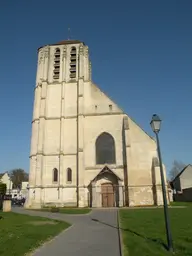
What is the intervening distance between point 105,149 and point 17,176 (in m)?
66.3

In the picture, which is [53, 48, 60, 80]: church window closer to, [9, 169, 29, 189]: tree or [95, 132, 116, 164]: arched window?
[95, 132, 116, 164]: arched window

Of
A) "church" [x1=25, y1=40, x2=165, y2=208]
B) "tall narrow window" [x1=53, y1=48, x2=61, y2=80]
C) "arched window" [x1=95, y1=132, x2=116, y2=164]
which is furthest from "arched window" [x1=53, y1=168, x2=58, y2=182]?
"tall narrow window" [x1=53, y1=48, x2=61, y2=80]

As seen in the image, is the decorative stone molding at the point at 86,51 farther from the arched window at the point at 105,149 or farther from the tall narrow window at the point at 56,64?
the arched window at the point at 105,149

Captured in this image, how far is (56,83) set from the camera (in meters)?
38.1

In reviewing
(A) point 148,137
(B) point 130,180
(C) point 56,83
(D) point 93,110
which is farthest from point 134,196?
(C) point 56,83

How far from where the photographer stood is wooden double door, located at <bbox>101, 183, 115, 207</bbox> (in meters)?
Answer: 31.9

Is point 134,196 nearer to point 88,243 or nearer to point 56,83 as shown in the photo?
point 56,83

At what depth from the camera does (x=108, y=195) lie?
32.0 m

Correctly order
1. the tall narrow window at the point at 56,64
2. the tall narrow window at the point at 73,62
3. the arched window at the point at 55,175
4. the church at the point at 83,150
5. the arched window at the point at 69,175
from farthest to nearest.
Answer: the tall narrow window at the point at 56,64 → the tall narrow window at the point at 73,62 → the arched window at the point at 55,175 → the arched window at the point at 69,175 → the church at the point at 83,150

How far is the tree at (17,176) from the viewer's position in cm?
9008

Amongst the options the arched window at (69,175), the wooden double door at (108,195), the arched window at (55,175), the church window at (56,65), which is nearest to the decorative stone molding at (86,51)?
the church window at (56,65)

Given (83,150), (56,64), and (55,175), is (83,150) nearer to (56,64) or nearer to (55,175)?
(55,175)

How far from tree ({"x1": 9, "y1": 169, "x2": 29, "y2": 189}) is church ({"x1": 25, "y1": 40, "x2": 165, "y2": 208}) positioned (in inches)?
2393

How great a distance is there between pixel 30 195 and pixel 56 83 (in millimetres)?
16225
